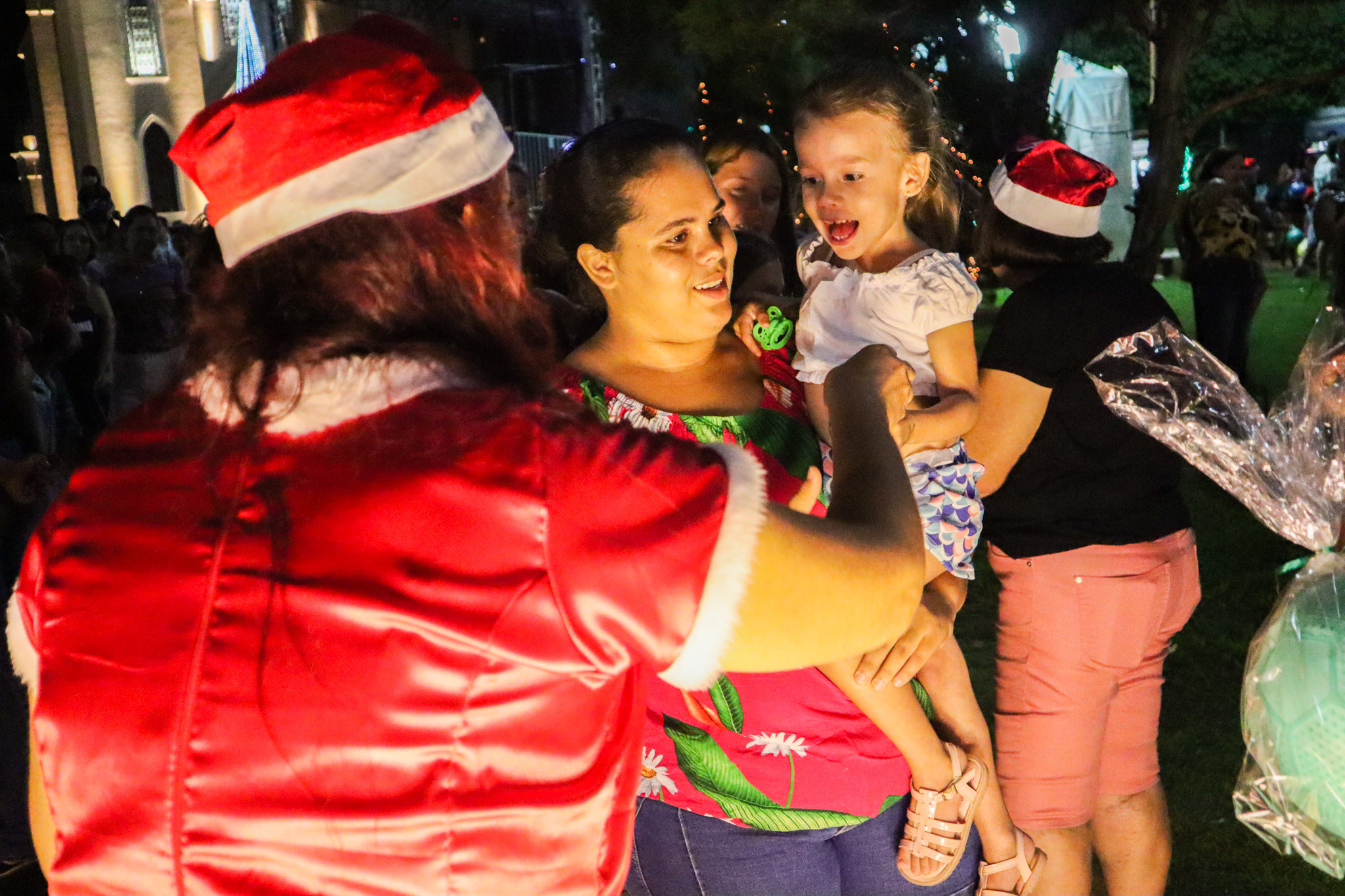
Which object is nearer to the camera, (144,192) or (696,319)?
(696,319)

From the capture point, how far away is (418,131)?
1.26 m

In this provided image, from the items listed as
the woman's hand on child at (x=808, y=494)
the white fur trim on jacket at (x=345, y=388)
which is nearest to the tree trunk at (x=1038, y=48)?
the woman's hand on child at (x=808, y=494)

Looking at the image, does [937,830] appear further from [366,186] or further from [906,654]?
[366,186]

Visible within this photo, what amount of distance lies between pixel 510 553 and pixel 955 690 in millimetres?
1581

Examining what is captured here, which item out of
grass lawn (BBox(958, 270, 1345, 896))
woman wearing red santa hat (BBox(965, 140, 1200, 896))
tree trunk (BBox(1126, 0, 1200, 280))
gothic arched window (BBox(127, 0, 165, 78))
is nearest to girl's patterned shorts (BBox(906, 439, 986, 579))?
woman wearing red santa hat (BBox(965, 140, 1200, 896))

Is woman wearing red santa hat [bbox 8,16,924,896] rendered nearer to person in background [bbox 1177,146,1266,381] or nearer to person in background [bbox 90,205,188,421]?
person in background [bbox 90,205,188,421]

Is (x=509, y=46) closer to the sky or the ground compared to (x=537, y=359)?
closer to the ground

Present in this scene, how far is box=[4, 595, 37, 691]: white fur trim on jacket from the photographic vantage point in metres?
1.31

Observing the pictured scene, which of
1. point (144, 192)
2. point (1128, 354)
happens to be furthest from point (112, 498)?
point (144, 192)

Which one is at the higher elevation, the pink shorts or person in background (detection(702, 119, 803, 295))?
person in background (detection(702, 119, 803, 295))

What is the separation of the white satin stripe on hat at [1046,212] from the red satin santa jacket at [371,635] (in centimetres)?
206

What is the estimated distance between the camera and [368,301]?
1245 mm

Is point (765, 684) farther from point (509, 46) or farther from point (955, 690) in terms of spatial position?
point (509, 46)

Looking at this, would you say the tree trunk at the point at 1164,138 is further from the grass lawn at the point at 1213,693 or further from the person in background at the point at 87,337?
the person in background at the point at 87,337
